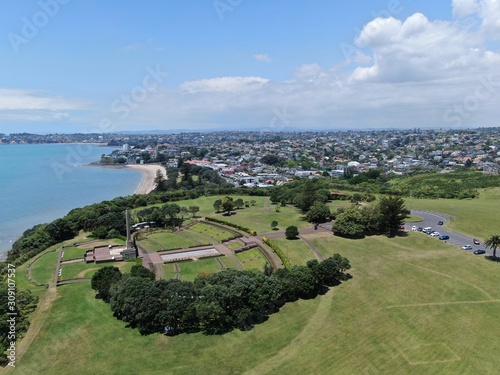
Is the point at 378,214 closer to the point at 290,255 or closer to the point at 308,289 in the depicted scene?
the point at 290,255

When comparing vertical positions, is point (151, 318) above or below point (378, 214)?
below

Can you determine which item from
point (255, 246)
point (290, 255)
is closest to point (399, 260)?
point (290, 255)

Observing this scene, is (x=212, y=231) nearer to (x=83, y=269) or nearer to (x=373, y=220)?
(x=83, y=269)

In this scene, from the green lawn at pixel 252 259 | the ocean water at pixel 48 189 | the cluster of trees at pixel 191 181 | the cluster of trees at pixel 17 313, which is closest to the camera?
the cluster of trees at pixel 17 313

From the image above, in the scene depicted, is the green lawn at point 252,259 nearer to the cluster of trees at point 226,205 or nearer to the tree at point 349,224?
the tree at point 349,224

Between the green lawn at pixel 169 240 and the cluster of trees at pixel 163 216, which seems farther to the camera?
the cluster of trees at pixel 163 216

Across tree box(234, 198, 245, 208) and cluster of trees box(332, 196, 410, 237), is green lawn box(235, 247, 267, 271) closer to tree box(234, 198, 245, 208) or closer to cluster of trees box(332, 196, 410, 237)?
cluster of trees box(332, 196, 410, 237)

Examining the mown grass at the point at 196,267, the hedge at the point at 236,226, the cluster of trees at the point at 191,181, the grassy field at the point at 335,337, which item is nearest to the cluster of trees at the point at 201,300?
the grassy field at the point at 335,337
